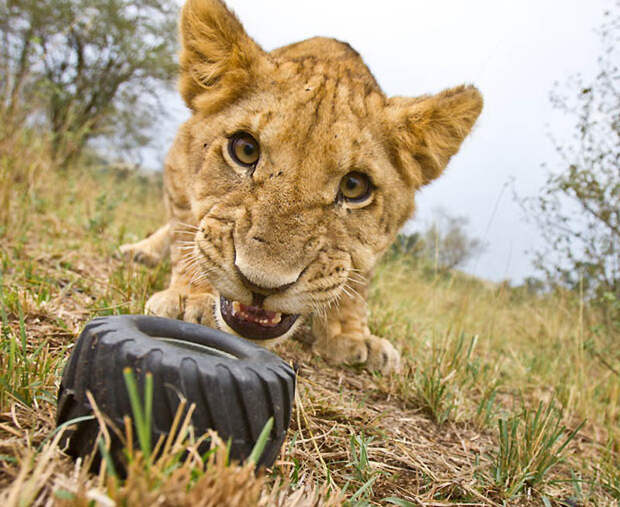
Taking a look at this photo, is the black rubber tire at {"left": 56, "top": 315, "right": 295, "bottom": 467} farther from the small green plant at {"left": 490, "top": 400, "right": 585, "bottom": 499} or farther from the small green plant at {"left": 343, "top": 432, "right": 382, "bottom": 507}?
the small green plant at {"left": 490, "top": 400, "right": 585, "bottom": 499}

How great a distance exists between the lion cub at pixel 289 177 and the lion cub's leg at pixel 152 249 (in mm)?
1007

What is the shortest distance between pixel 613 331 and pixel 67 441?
6888mm

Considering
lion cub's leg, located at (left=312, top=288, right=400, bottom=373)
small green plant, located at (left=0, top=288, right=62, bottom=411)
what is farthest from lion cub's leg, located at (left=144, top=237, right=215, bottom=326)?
small green plant, located at (left=0, top=288, right=62, bottom=411)

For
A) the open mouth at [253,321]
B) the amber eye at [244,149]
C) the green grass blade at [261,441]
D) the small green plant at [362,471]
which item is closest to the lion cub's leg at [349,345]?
the open mouth at [253,321]

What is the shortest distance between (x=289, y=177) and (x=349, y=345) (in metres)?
1.32

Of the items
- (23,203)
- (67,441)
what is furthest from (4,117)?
(67,441)

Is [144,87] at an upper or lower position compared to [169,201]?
upper

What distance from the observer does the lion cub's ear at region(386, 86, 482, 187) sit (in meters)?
2.91

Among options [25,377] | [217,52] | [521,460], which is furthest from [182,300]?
[521,460]

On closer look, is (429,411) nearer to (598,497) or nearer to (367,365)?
(367,365)

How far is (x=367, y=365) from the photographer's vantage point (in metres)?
3.23

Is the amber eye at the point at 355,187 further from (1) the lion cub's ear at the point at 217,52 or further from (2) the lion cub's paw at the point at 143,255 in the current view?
(2) the lion cub's paw at the point at 143,255

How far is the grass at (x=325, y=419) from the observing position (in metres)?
1.05

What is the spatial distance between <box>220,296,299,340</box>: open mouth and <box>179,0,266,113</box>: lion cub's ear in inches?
49.1
